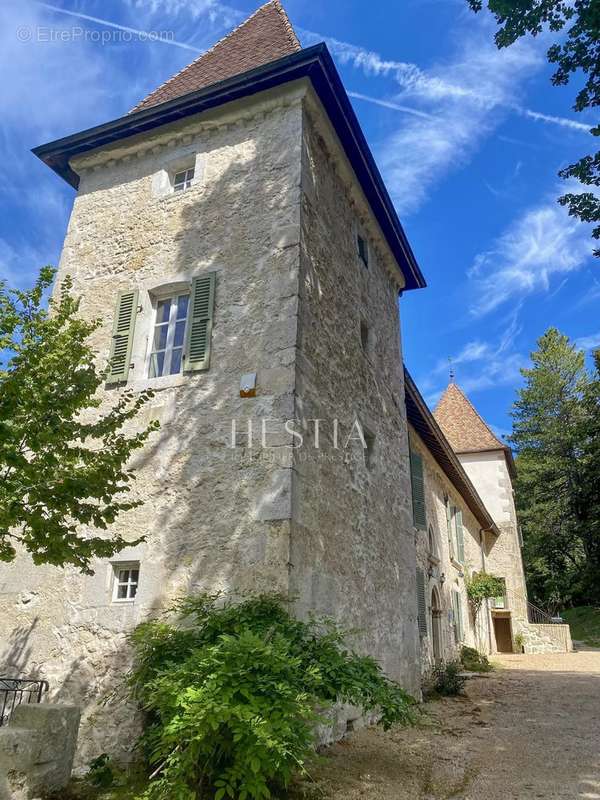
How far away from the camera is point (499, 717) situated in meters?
7.53

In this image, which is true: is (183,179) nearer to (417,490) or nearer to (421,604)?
(417,490)

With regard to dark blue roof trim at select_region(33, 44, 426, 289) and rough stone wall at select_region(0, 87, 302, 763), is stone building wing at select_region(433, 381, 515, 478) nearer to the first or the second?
dark blue roof trim at select_region(33, 44, 426, 289)

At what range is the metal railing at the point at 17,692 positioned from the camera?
5.51 meters

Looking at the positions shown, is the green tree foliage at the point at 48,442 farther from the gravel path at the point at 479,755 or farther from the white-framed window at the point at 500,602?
the white-framed window at the point at 500,602

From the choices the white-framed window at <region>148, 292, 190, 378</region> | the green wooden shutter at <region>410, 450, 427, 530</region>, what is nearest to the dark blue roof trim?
the white-framed window at <region>148, 292, 190, 378</region>

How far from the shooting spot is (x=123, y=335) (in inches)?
272

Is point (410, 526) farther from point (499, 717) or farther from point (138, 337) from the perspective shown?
point (138, 337)

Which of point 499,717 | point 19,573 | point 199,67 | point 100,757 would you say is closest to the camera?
point 100,757

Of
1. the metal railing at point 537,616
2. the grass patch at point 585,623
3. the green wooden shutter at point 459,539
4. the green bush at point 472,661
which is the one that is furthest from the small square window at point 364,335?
the grass patch at point 585,623

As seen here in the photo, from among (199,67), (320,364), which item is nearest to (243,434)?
(320,364)

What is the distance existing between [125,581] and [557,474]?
23.8 meters

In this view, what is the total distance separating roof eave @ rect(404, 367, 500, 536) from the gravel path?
17.6ft

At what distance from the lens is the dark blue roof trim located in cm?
704

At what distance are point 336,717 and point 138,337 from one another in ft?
15.5
